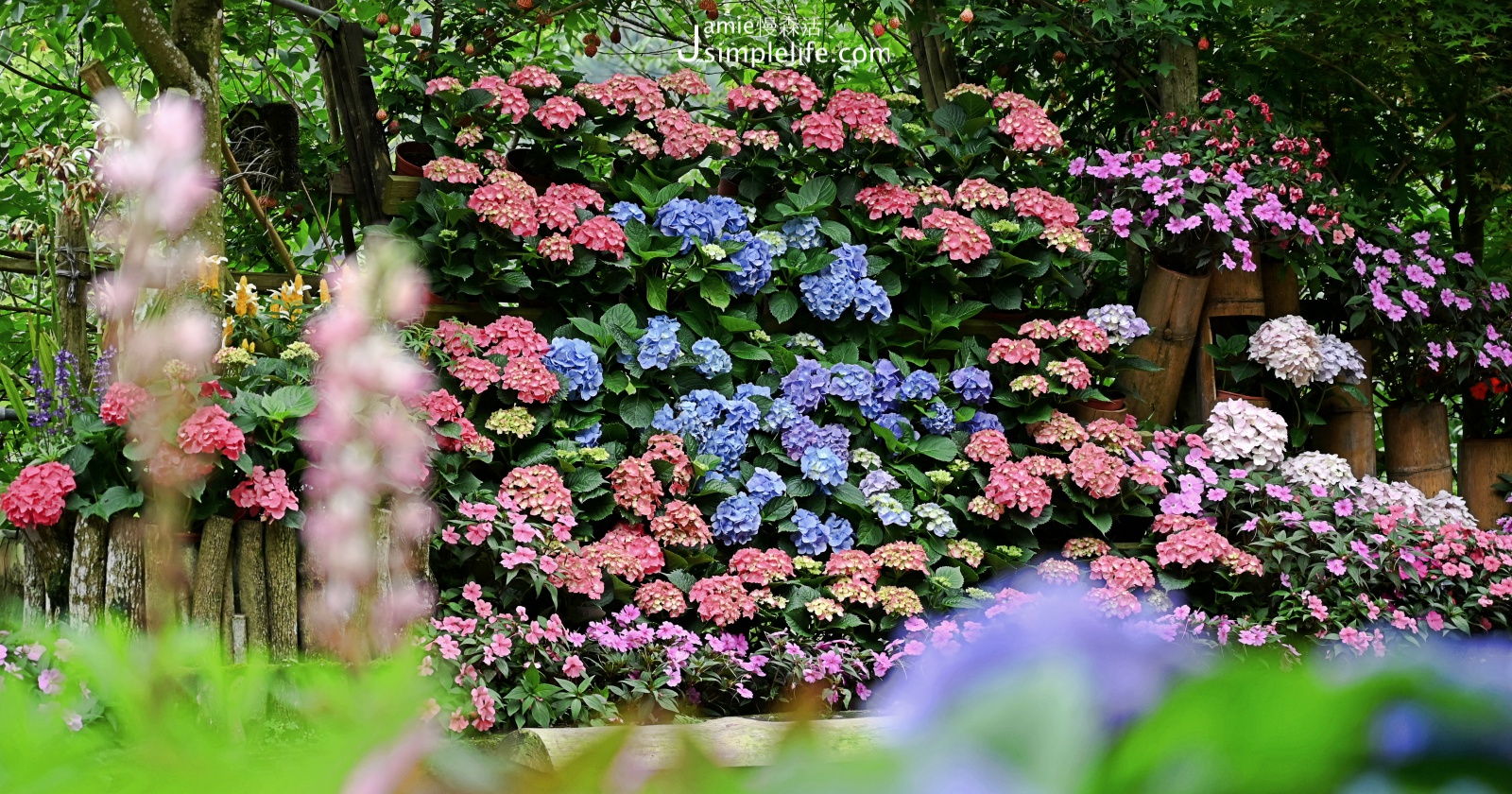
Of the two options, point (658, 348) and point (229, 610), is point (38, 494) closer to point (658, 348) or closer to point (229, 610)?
point (229, 610)

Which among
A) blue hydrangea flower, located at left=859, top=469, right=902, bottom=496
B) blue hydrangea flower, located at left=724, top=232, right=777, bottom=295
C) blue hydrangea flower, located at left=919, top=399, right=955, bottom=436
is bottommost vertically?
blue hydrangea flower, located at left=859, top=469, right=902, bottom=496

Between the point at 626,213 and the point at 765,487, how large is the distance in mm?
916

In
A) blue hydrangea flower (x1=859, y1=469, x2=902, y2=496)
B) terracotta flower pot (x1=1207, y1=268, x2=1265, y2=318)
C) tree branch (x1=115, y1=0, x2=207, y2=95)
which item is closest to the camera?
tree branch (x1=115, y1=0, x2=207, y2=95)

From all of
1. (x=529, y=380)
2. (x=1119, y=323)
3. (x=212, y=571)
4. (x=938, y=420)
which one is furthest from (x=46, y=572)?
(x=1119, y=323)

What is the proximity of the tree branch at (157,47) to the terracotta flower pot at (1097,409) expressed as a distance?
2649 millimetres

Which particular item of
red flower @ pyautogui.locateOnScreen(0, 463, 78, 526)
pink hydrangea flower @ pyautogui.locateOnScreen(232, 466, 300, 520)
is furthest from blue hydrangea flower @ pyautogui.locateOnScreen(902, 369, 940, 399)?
red flower @ pyautogui.locateOnScreen(0, 463, 78, 526)

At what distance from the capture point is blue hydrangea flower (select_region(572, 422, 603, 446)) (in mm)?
3221

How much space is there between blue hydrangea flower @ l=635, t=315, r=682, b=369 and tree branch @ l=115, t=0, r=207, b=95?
1.29 meters

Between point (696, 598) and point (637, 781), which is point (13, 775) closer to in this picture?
point (637, 781)

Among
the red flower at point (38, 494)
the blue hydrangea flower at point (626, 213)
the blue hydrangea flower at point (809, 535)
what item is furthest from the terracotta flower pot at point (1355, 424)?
the red flower at point (38, 494)

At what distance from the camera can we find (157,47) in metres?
2.85

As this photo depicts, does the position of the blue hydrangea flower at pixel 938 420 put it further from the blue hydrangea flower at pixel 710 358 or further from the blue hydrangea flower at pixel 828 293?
the blue hydrangea flower at pixel 710 358

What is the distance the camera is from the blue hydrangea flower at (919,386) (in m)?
3.54

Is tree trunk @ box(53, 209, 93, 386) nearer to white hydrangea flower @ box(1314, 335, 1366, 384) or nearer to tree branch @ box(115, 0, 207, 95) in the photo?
tree branch @ box(115, 0, 207, 95)
